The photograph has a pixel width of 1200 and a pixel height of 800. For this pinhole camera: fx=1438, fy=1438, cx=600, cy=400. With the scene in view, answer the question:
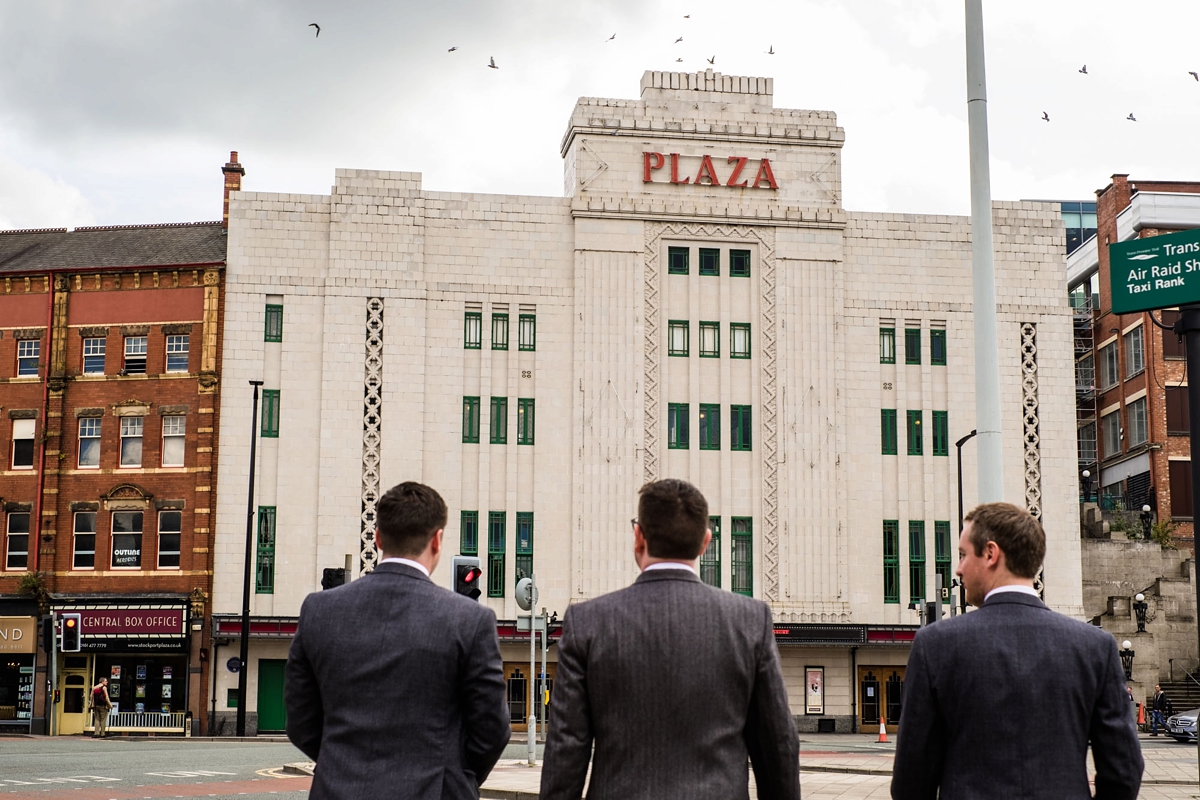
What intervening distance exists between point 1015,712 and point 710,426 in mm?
42536

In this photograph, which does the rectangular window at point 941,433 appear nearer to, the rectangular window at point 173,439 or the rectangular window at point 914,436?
the rectangular window at point 914,436

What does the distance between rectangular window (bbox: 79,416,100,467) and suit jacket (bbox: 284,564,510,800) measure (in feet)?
139

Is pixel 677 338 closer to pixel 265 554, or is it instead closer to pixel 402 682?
pixel 265 554

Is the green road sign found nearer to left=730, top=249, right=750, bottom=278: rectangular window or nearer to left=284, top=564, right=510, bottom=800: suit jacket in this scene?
left=284, top=564, right=510, bottom=800: suit jacket

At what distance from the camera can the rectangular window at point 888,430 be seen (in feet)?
159

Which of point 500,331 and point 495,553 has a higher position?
point 500,331

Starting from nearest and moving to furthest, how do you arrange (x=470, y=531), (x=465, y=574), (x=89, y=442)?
1. (x=465, y=574)
2. (x=89, y=442)
3. (x=470, y=531)

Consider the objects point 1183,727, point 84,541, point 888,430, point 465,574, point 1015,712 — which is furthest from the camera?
point 888,430

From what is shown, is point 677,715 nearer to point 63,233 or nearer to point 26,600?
point 26,600

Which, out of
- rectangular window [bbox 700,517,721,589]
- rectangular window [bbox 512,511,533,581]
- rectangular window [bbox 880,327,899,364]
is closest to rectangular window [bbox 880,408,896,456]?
rectangular window [bbox 880,327,899,364]

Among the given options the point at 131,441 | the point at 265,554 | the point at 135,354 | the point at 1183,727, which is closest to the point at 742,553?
the point at 1183,727

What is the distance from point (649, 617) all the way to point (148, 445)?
42713 mm

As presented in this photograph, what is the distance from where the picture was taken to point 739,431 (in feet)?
157

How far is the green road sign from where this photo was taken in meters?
13.7
